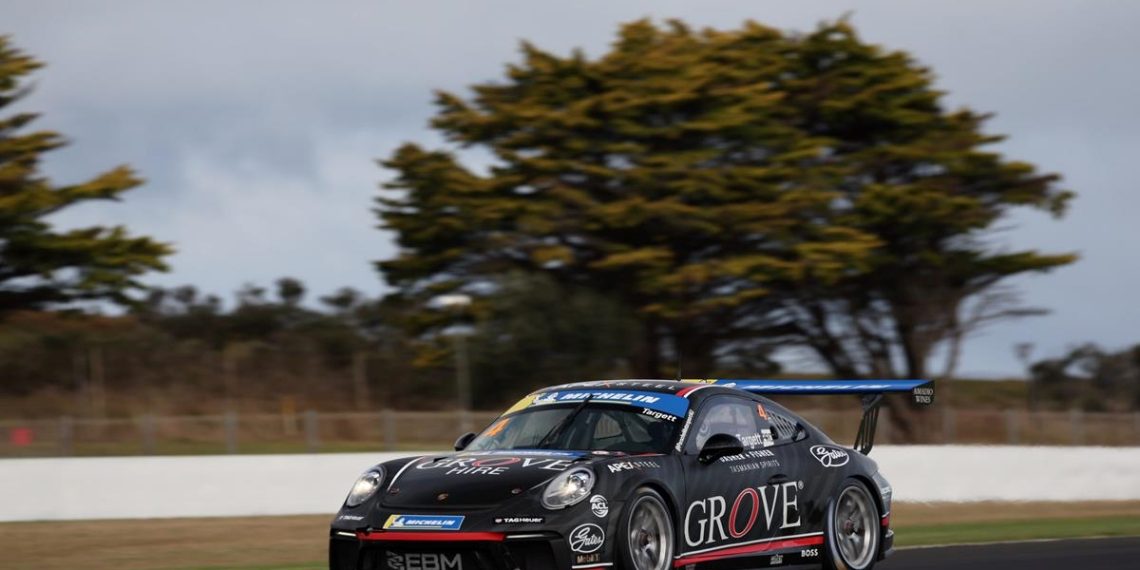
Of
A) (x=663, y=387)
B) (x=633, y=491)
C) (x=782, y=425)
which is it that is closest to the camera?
(x=633, y=491)

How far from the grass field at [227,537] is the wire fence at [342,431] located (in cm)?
1134

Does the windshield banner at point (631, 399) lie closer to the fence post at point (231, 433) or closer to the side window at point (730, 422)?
the side window at point (730, 422)

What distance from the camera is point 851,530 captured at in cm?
1027

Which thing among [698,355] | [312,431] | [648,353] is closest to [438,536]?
[312,431]

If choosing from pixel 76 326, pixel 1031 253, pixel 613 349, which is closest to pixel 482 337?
pixel 613 349

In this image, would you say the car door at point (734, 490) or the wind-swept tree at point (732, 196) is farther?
the wind-swept tree at point (732, 196)

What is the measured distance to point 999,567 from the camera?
37.4ft

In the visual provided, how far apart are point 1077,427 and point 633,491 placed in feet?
92.0

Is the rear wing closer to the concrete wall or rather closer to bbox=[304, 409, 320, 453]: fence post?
the concrete wall

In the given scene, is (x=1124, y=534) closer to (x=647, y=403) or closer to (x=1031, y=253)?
(x=647, y=403)

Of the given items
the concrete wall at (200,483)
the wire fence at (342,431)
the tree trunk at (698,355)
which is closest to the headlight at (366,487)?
the concrete wall at (200,483)

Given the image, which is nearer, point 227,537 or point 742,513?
point 742,513

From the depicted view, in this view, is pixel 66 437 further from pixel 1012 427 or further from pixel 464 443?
pixel 464 443

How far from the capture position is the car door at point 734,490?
875cm
